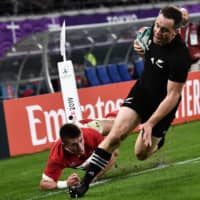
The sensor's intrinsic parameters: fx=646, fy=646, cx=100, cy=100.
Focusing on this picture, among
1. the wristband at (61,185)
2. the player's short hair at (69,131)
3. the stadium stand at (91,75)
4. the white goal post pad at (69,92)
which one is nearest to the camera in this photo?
the player's short hair at (69,131)

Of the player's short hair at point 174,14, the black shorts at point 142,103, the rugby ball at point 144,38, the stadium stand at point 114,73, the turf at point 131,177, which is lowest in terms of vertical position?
the stadium stand at point 114,73

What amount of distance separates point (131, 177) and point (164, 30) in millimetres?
2434

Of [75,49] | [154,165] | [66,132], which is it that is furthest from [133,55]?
[66,132]

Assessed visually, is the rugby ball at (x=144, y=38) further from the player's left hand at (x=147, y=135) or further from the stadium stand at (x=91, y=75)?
the stadium stand at (x=91, y=75)

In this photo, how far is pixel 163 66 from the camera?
6.79 metres

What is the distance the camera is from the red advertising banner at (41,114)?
11.5 m

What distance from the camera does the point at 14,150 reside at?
453 inches

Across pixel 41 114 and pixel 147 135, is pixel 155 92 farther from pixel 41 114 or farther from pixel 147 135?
pixel 41 114

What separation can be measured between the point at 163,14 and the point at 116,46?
37.9 ft

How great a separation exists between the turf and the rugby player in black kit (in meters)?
0.51

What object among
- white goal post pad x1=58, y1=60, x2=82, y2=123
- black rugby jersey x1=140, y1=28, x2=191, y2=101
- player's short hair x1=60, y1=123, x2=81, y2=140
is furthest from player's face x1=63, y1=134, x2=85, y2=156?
white goal post pad x1=58, y1=60, x2=82, y2=123

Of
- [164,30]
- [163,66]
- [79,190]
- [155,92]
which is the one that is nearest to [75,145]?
[79,190]

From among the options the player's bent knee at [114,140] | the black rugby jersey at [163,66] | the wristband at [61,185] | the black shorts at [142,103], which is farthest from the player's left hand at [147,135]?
the wristband at [61,185]

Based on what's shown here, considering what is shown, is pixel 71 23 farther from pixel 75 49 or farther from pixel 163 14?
pixel 163 14
